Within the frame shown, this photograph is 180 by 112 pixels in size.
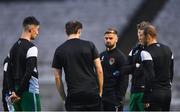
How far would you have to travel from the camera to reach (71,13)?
17625mm

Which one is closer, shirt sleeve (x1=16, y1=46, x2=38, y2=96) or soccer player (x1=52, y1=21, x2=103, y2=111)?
soccer player (x1=52, y1=21, x2=103, y2=111)

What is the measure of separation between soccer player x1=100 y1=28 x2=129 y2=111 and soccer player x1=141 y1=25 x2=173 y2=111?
0.83m

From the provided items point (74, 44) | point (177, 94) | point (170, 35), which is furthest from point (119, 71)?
point (170, 35)

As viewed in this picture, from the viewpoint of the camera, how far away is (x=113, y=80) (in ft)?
23.3

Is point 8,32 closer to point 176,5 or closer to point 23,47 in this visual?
point 176,5

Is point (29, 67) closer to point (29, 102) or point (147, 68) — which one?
point (29, 102)

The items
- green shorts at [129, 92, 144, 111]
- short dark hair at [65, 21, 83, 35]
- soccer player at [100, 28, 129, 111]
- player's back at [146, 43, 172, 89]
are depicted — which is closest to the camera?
short dark hair at [65, 21, 83, 35]

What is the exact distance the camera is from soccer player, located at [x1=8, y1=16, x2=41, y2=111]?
20.3ft

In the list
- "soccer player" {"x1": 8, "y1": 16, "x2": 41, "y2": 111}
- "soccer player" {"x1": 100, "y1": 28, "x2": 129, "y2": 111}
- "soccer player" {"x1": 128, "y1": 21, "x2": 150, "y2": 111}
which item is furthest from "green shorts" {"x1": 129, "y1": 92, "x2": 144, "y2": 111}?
"soccer player" {"x1": 8, "y1": 16, "x2": 41, "y2": 111}

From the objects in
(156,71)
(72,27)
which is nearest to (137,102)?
(156,71)

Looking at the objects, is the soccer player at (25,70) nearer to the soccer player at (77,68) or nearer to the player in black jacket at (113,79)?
the soccer player at (77,68)

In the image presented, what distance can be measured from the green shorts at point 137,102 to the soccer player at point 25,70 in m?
0.95

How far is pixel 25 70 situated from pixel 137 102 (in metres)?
1.17

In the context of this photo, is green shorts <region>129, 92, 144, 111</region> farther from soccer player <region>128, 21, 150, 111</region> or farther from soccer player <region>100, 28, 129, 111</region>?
soccer player <region>100, 28, 129, 111</region>
